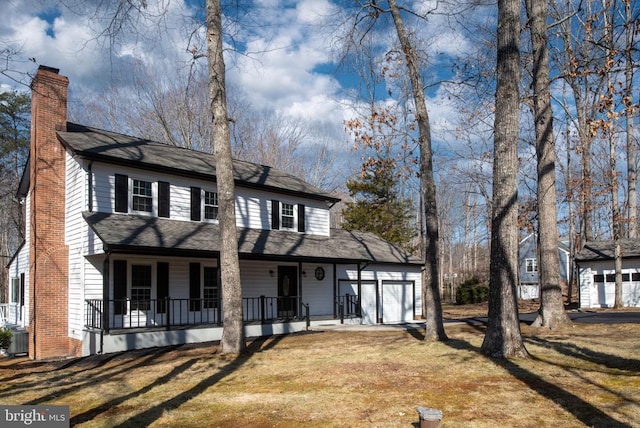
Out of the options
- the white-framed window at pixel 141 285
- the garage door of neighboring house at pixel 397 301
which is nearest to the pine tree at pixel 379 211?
the garage door of neighboring house at pixel 397 301

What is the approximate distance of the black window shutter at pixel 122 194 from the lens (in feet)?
51.3

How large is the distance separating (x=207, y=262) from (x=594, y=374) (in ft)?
42.2

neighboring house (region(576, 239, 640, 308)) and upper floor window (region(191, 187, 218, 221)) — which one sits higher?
upper floor window (region(191, 187, 218, 221))

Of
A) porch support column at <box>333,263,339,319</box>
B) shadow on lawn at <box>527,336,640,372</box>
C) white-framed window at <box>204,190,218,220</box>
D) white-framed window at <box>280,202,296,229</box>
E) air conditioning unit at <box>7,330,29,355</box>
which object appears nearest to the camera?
shadow on lawn at <box>527,336,640,372</box>

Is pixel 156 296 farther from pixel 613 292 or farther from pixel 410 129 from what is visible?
pixel 613 292

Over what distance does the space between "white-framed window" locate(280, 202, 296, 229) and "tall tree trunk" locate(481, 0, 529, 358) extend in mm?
12233

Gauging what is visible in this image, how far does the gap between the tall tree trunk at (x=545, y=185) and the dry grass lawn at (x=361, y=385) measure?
2.41ft

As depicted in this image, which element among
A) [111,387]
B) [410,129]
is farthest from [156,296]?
[410,129]

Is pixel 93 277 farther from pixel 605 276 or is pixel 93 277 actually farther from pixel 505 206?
pixel 605 276

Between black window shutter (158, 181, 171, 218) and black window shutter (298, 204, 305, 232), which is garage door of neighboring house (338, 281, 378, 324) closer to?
black window shutter (298, 204, 305, 232)

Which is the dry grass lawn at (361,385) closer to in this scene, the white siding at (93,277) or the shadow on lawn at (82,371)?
the shadow on lawn at (82,371)

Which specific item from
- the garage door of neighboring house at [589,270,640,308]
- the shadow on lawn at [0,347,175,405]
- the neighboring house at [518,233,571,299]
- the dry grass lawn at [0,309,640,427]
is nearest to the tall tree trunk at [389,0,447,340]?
the dry grass lawn at [0,309,640,427]

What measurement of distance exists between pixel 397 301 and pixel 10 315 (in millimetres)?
17283

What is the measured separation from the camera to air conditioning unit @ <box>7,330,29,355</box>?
17.0 m
